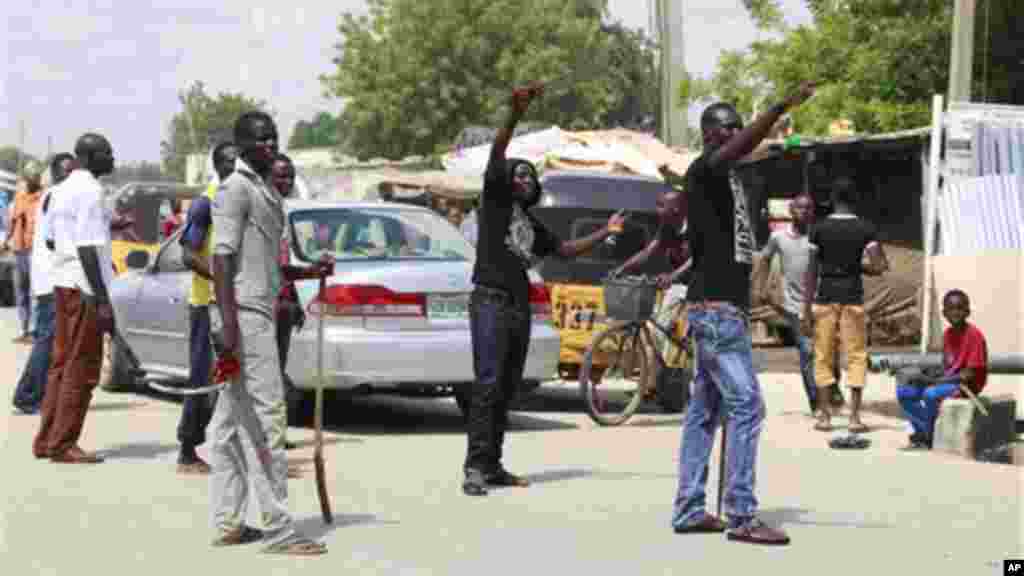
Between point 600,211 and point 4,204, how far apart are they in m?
22.8

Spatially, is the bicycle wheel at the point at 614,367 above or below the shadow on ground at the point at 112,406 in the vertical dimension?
above

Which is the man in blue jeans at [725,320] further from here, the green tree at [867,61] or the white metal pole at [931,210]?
the green tree at [867,61]

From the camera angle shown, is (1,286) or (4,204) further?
(4,204)

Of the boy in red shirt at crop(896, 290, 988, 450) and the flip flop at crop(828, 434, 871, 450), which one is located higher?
the boy in red shirt at crop(896, 290, 988, 450)

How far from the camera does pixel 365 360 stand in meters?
12.8

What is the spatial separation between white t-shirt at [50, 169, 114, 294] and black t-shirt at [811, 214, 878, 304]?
502 centimetres

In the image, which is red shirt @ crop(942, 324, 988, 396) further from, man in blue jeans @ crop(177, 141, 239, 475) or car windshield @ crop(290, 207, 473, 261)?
man in blue jeans @ crop(177, 141, 239, 475)

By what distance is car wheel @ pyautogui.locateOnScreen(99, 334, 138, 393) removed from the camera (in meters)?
16.6

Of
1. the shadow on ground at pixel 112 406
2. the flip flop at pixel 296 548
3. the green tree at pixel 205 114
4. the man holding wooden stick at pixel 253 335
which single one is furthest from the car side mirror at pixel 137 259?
the green tree at pixel 205 114

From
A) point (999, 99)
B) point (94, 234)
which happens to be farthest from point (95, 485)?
point (999, 99)

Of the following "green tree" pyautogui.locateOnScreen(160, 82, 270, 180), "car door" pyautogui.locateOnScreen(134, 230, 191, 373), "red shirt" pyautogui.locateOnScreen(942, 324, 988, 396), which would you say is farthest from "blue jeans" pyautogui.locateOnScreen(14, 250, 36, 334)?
"green tree" pyautogui.locateOnScreen(160, 82, 270, 180)

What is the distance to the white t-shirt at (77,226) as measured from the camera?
11.0 meters

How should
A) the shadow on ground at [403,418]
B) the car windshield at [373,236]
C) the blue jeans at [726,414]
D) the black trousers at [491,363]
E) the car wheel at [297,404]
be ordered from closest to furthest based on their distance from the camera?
the blue jeans at [726,414] → the black trousers at [491,363] → the car wheel at [297,404] → the car windshield at [373,236] → the shadow on ground at [403,418]

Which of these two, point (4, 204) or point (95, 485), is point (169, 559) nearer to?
point (95, 485)
